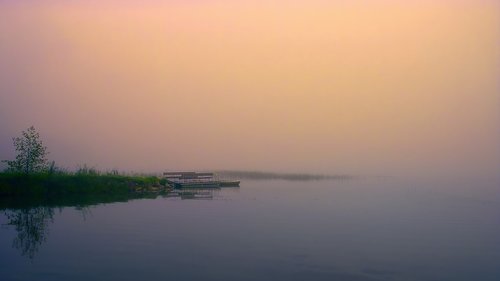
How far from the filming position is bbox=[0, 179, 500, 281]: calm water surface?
18.8 m

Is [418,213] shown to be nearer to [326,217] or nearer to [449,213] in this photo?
[449,213]

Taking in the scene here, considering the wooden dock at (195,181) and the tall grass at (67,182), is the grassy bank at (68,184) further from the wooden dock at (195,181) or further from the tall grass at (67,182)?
the wooden dock at (195,181)

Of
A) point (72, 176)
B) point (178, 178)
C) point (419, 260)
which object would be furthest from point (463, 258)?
point (178, 178)

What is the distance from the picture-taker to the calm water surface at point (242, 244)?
61.8ft

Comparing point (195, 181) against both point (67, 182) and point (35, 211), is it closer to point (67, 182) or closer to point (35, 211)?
point (67, 182)

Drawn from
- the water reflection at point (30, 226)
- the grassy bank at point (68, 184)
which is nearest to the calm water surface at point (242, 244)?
the water reflection at point (30, 226)

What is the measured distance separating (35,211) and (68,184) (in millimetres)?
13012

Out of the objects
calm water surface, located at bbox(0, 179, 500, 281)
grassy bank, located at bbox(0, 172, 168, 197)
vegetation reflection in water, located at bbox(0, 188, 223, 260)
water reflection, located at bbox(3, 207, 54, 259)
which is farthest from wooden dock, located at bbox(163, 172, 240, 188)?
water reflection, located at bbox(3, 207, 54, 259)

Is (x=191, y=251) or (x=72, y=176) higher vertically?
(x=72, y=176)

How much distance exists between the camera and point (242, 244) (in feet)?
80.3

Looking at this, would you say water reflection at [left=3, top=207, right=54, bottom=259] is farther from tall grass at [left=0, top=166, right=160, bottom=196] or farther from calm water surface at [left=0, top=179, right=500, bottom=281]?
tall grass at [left=0, top=166, right=160, bottom=196]

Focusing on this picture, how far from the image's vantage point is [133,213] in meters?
35.0

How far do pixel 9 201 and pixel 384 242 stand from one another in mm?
29962

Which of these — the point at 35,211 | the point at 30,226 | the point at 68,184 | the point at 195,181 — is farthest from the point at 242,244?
the point at 195,181
